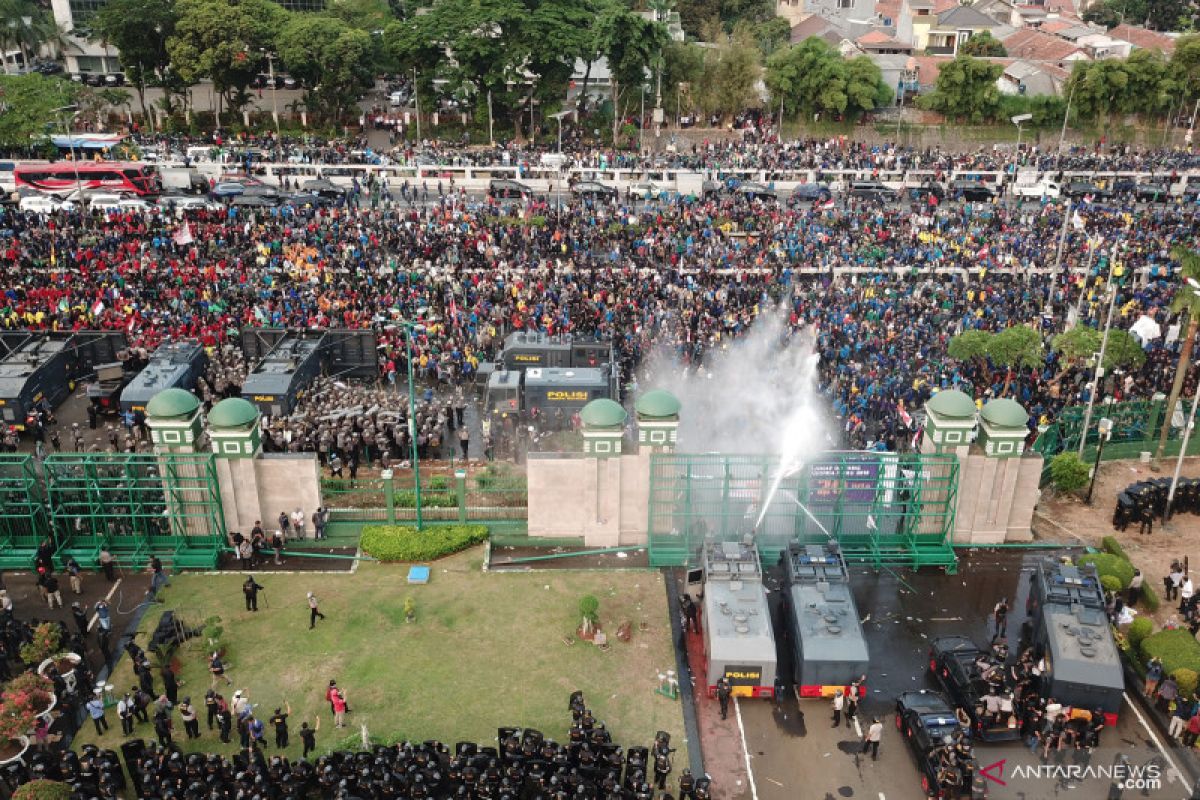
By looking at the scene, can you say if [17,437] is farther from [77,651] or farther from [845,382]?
[845,382]

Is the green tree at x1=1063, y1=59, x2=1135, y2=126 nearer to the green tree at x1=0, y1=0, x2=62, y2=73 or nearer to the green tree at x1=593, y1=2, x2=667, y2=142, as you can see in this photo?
the green tree at x1=593, y1=2, x2=667, y2=142

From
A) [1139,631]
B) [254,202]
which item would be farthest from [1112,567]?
[254,202]

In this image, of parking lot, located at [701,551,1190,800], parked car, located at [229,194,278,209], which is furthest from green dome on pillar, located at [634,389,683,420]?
parked car, located at [229,194,278,209]

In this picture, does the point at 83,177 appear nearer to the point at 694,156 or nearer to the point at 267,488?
the point at 694,156

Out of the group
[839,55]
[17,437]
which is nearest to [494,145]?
[839,55]

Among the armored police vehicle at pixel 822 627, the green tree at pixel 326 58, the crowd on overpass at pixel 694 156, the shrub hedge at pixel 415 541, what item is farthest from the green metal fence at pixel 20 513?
the green tree at pixel 326 58
